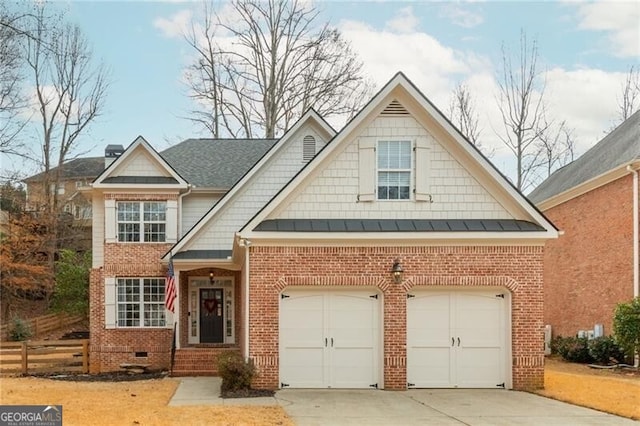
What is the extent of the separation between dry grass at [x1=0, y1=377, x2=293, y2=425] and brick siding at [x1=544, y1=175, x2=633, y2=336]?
13812 mm

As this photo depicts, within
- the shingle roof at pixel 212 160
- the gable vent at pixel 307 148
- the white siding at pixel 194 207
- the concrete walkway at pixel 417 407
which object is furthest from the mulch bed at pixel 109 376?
the gable vent at pixel 307 148

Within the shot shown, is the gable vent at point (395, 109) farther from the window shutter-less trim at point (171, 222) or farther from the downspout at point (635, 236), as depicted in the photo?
the window shutter-less trim at point (171, 222)

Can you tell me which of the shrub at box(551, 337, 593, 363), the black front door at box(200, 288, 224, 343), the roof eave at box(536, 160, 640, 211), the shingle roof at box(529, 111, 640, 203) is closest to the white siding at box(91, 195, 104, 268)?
the black front door at box(200, 288, 224, 343)

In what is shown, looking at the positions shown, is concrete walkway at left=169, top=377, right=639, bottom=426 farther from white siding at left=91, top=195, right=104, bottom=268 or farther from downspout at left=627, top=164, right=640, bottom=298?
white siding at left=91, top=195, right=104, bottom=268

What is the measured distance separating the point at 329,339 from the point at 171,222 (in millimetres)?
8906

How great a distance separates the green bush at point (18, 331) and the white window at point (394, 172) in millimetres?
22704

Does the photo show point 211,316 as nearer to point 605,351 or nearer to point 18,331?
point 605,351

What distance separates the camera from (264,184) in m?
20.3

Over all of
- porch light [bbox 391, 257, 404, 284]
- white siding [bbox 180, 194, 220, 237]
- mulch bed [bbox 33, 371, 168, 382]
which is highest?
white siding [bbox 180, 194, 220, 237]

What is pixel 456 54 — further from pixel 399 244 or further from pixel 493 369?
pixel 493 369

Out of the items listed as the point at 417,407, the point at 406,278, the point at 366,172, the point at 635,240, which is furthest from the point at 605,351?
the point at 417,407

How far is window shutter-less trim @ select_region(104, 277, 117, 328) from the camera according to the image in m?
21.1

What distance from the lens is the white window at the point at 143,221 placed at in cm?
2138

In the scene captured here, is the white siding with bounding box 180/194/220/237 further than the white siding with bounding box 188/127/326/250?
Yes
